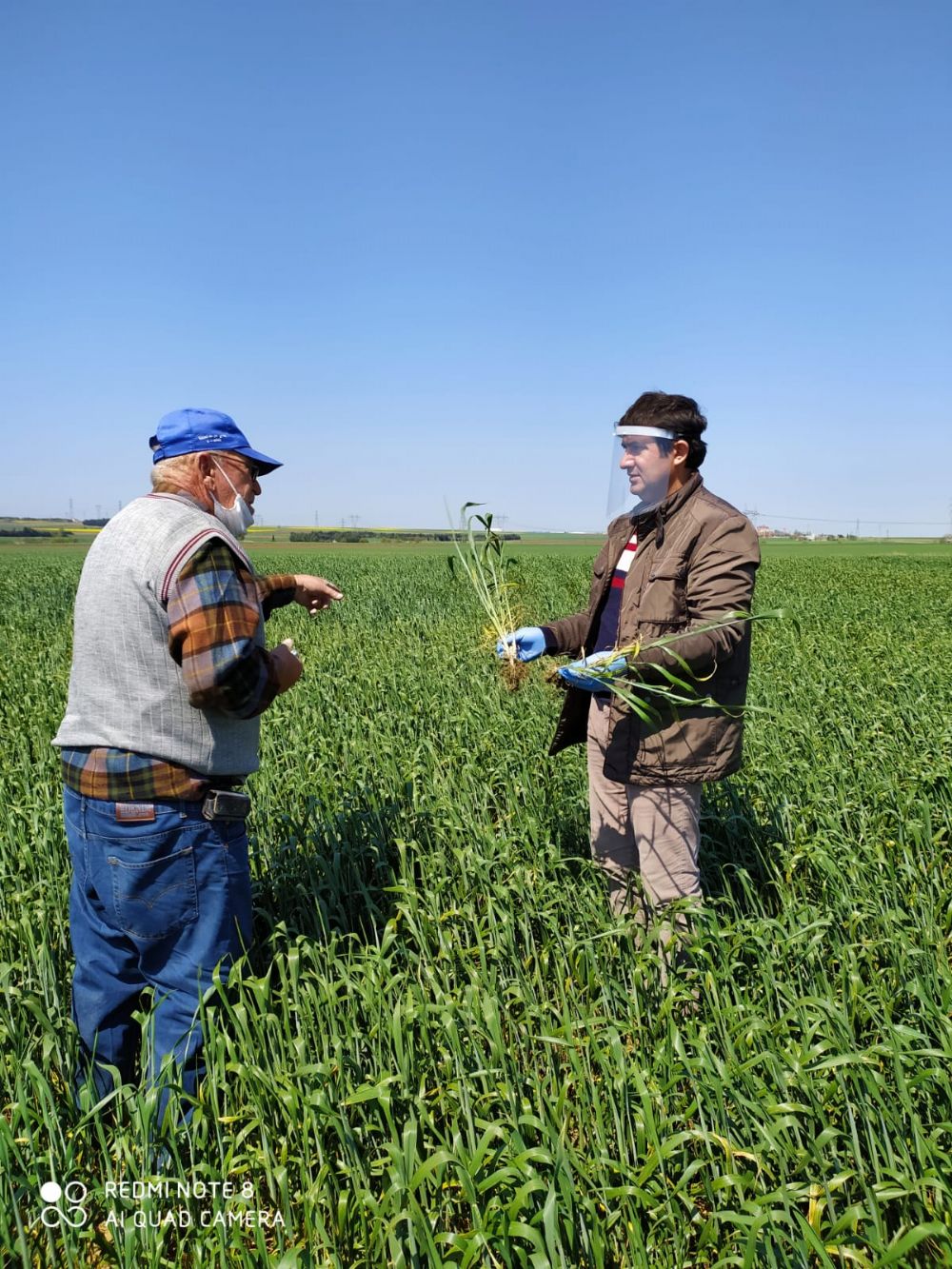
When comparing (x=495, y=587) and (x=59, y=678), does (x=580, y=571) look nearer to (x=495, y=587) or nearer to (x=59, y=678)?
(x=59, y=678)

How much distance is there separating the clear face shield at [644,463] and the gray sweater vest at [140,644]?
142cm

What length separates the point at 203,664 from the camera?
7.29 feet

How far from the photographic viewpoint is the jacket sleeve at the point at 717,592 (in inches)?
109

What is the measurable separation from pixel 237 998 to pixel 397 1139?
89cm

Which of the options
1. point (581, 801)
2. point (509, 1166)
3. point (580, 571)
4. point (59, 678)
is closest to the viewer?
point (509, 1166)

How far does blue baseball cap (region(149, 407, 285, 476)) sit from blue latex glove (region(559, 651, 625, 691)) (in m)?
1.33

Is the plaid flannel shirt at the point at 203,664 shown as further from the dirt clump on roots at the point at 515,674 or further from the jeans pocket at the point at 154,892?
the dirt clump on roots at the point at 515,674

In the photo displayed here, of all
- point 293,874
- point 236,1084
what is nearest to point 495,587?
point 293,874

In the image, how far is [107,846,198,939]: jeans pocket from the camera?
7.63 feet

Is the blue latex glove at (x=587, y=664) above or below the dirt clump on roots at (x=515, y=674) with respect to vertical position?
above

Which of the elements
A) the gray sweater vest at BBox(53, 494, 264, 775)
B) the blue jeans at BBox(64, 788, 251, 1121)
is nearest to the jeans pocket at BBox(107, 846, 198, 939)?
the blue jeans at BBox(64, 788, 251, 1121)

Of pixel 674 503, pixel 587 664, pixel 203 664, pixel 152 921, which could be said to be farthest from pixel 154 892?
pixel 674 503

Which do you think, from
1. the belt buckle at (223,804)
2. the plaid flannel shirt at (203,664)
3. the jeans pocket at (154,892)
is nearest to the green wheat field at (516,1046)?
the jeans pocket at (154,892)

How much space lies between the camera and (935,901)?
3619 mm
